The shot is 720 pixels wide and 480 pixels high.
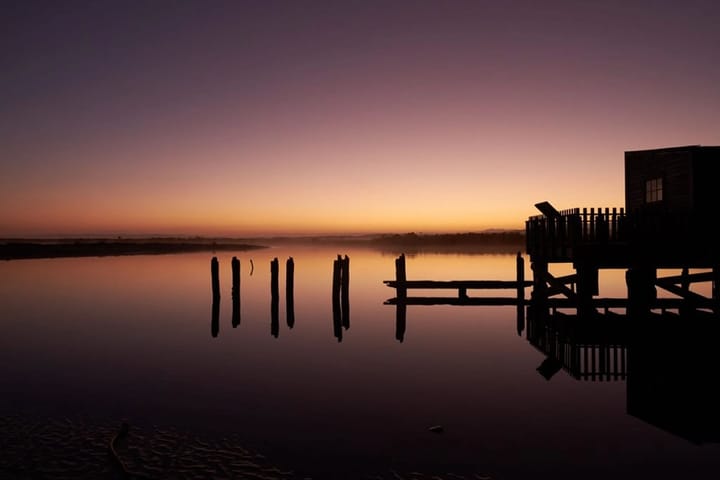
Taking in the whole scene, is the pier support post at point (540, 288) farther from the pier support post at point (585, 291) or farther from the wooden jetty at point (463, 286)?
the pier support post at point (585, 291)

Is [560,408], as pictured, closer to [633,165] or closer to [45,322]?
[633,165]

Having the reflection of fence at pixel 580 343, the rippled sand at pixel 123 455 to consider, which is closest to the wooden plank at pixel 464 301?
the reflection of fence at pixel 580 343

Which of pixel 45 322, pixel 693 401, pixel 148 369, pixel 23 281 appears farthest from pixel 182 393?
pixel 23 281

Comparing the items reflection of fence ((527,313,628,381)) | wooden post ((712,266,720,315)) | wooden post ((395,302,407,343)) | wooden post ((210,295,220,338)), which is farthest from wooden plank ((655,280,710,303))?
wooden post ((210,295,220,338))

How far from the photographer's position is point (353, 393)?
1416cm

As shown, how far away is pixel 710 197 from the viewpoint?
70.7 feet

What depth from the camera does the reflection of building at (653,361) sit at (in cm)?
1162

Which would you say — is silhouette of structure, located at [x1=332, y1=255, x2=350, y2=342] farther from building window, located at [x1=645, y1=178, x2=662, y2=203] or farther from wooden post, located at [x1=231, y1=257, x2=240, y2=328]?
building window, located at [x1=645, y1=178, x2=662, y2=203]

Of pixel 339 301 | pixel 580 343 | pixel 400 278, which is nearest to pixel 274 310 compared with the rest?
pixel 339 301

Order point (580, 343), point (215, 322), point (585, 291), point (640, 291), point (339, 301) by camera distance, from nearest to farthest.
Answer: point (640, 291), point (580, 343), point (585, 291), point (215, 322), point (339, 301)

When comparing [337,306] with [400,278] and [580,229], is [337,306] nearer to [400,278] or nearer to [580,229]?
[400,278]

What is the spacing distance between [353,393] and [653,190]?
17638 millimetres

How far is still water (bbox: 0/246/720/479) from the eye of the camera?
9711 mm

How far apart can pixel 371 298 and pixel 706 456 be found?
28.1 m
